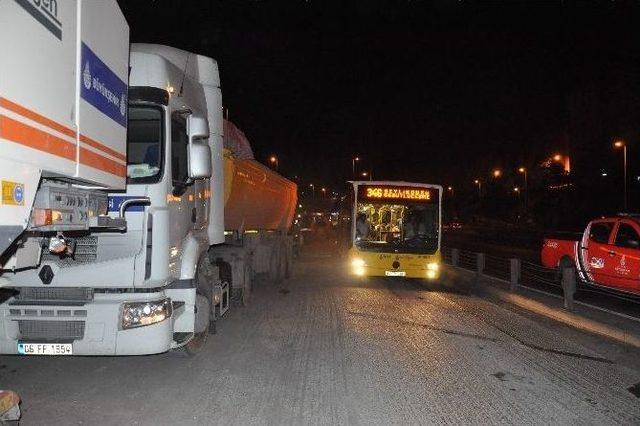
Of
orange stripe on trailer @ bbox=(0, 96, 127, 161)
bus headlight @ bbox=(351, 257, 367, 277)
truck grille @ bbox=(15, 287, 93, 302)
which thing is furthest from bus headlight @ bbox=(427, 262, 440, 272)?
orange stripe on trailer @ bbox=(0, 96, 127, 161)

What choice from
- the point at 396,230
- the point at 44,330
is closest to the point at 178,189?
the point at 44,330

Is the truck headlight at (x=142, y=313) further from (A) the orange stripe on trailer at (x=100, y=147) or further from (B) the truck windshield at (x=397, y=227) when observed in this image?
(B) the truck windshield at (x=397, y=227)

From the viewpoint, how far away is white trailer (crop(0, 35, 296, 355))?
18.8 feet

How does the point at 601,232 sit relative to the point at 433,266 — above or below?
above

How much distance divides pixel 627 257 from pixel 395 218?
627cm

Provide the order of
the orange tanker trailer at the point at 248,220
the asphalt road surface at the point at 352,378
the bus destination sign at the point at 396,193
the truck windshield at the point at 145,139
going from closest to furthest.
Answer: the asphalt road surface at the point at 352,378
the truck windshield at the point at 145,139
the orange tanker trailer at the point at 248,220
the bus destination sign at the point at 396,193

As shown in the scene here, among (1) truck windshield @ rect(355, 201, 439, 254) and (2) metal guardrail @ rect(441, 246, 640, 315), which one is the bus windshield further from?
(2) metal guardrail @ rect(441, 246, 640, 315)

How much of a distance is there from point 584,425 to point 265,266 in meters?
10.1

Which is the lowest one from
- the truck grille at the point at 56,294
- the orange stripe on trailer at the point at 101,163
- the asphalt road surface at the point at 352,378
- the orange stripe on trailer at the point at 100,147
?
the asphalt road surface at the point at 352,378

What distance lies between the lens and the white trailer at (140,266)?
18.8ft

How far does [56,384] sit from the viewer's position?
20.7 ft

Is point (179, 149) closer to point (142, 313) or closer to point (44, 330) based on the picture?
point (142, 313)

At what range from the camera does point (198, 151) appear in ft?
21.7

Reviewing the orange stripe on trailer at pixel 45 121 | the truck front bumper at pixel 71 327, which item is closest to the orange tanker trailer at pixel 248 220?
the truck front bumper at pixel 71 327
